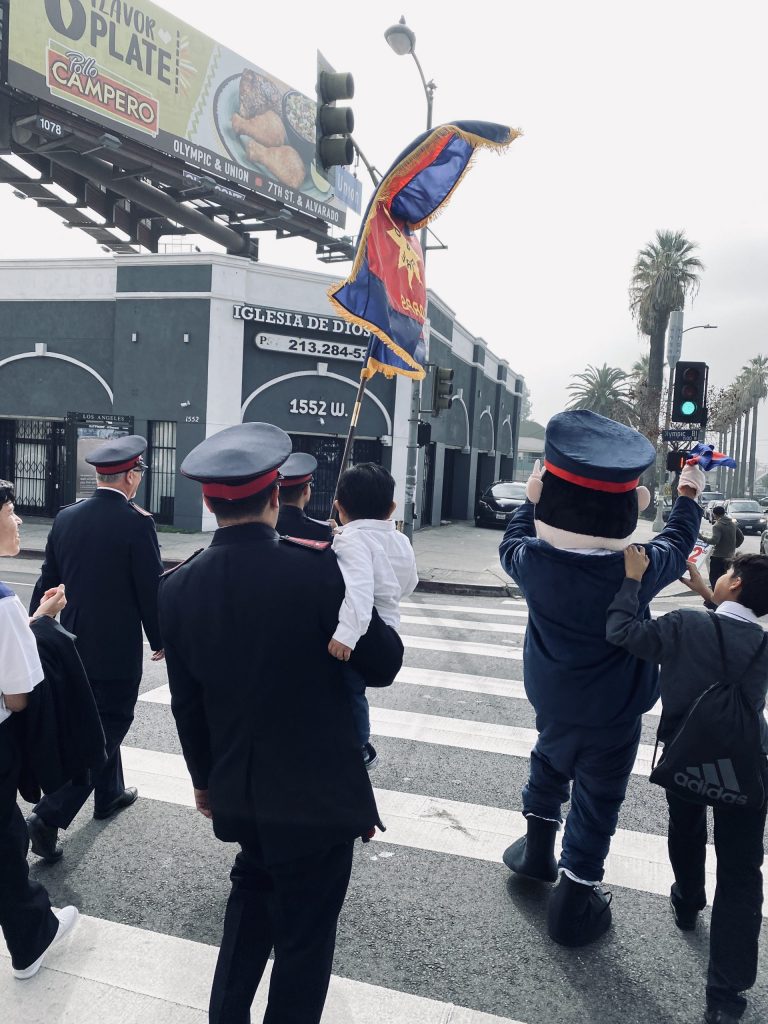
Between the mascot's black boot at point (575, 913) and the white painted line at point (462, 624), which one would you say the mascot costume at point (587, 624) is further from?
the white painted line at point (462, 624)

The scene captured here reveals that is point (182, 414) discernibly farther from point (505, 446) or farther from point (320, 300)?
point (505, 446)

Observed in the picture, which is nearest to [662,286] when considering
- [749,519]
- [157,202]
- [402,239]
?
[749,519]

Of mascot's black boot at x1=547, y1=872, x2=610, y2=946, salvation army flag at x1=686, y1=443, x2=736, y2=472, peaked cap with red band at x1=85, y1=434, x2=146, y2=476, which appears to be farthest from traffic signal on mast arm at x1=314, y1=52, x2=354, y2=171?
mascot's black boot at x1=547, y1=872, x2=610, y2=946

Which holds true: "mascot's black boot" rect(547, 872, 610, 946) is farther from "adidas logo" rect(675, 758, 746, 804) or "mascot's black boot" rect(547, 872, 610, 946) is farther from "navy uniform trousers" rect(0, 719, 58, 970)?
"navy uniform trousers" rect(0, 719, 58, 970)

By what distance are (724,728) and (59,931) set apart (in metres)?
2.71

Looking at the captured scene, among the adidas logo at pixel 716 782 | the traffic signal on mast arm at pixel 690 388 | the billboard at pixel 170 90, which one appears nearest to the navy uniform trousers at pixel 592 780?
the adidas logo at pixel 716 782

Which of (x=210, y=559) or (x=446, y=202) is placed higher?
(x=446, y=202)

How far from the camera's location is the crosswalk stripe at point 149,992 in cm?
273

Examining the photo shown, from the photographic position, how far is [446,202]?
7.20 m

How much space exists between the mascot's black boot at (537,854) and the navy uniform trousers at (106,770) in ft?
6.73

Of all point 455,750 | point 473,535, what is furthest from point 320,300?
point 455,750

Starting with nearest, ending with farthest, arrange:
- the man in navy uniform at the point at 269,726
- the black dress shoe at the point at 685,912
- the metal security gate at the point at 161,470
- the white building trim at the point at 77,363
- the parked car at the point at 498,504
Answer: the man in navy uniform at the point at 269,726 < the black dress shoe at the point at 685,912 < the metal security gate at the point at 161,470 < the white building trim at the point at 77,363 < the parked car at the point at 498,504

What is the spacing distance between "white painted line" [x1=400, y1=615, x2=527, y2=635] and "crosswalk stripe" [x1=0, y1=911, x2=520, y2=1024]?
7.04 metres

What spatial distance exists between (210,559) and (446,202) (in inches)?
230
